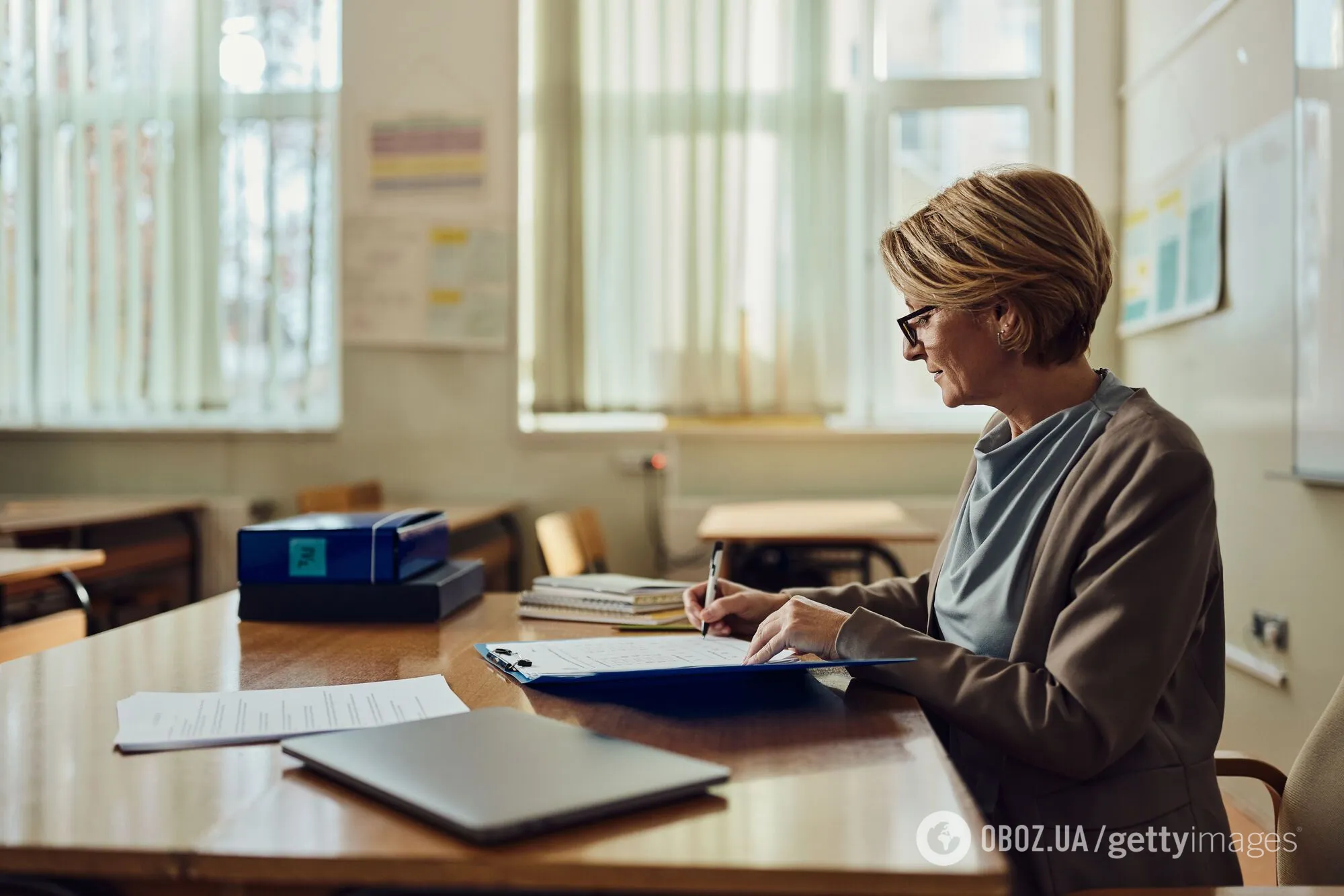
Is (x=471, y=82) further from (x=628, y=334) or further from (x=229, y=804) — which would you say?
(x=229, y=804)

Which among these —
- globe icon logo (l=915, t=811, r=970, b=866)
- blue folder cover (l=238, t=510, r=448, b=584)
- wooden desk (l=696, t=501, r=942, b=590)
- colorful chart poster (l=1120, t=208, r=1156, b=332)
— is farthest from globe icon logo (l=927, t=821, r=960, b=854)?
colorful chart poster (l=1120, t=208, r=1156, b=332)

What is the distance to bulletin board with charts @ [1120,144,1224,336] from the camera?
3135 millimetres

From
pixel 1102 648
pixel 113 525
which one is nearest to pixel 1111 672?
pixel 1102 648

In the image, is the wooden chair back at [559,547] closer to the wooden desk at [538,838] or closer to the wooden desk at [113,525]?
the wooden desk at [113,525]

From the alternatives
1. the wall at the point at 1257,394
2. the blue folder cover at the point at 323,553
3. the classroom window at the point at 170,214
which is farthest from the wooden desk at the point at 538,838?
the classroom window at the point at 170,214

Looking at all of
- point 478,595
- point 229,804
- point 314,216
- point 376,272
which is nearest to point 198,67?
point 314,216

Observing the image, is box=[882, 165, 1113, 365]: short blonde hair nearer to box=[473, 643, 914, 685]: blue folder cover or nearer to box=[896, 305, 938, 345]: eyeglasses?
box=[896, 305, 938, 345]: eyeglasses

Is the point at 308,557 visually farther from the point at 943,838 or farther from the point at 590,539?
the point at 590,539

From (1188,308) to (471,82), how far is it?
2771 millimetres

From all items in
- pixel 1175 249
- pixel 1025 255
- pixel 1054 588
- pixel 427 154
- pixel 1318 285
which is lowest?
pixel 1054 588

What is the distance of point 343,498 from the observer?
3.77m

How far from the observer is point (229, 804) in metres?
0.79

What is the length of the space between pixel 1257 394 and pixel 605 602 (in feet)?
6.71

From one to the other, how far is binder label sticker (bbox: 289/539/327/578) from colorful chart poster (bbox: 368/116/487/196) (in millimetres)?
3129
